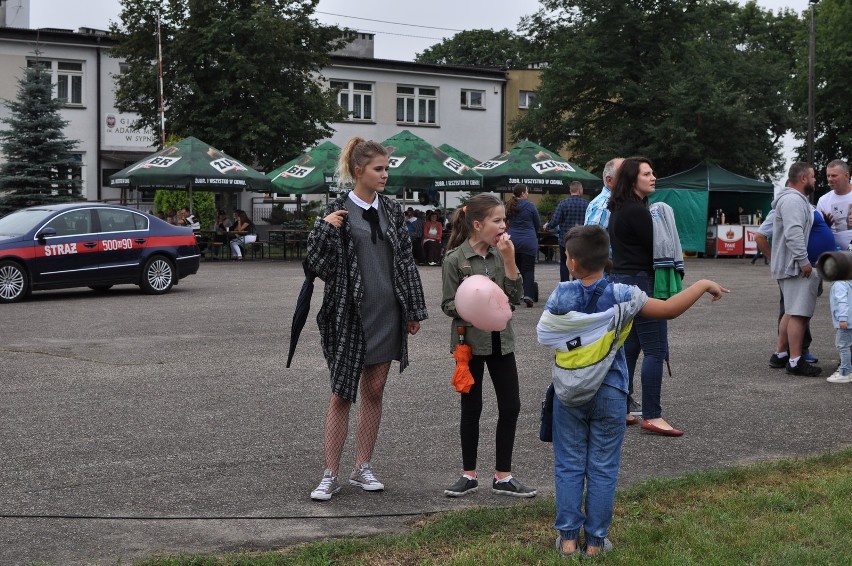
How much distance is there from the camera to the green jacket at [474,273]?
237 inches

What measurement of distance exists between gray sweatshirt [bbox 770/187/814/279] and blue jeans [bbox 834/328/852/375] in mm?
678

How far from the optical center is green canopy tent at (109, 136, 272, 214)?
1131 inches

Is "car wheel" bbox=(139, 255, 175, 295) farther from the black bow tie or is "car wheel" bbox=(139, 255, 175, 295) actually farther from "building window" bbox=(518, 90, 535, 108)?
"building window" bbox=(518, 90, 535, 108)

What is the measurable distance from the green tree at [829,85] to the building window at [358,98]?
1940 cm

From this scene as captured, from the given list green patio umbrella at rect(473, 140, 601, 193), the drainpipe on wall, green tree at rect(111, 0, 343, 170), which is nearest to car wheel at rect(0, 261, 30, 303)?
green patio umbrella at rect(473, 140, 601, 193)

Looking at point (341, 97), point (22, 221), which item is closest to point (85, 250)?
point (22, 221)

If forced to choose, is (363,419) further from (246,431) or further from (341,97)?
(341,97)

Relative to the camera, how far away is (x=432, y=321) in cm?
1560

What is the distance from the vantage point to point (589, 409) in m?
5.13

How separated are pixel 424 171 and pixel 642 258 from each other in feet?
71.1

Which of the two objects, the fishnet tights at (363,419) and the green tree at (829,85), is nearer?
the fishnet tights at (363,419)

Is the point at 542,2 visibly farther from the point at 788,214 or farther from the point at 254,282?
the point at 788,214

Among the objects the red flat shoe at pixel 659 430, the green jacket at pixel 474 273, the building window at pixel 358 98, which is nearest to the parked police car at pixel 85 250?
the red flat shoe at pixel 659 430

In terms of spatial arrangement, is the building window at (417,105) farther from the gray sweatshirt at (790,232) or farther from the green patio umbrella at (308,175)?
the gray sweatshirt at (790,232)
